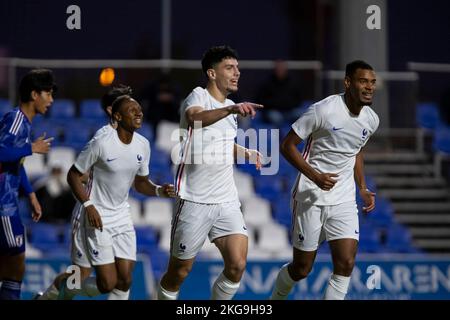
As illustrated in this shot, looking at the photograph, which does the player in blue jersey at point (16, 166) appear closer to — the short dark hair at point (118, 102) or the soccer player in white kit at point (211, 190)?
the short dark hair at point (118, 102)

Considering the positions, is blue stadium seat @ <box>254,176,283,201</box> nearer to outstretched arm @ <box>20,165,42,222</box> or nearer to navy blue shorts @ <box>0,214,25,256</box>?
outstretched arm @ <box>20,165,42,222</box>

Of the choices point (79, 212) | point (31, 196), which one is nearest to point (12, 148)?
point (31, 196)

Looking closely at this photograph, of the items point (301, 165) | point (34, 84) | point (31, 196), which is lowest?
point (31, 196)

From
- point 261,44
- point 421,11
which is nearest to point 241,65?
point 261,44

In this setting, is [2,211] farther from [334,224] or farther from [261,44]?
[261,44]

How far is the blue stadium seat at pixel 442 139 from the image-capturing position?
45.1ft

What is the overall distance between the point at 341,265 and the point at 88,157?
2.18m

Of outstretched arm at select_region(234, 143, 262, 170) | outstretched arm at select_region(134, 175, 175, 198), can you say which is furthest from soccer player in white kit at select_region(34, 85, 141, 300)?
outstretched arm at select_region(234, 143, 262, 170)

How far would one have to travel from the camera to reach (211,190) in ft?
28.0

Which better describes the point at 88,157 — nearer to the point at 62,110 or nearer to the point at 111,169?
the point at 111,169

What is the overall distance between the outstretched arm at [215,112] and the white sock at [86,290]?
5.49ft

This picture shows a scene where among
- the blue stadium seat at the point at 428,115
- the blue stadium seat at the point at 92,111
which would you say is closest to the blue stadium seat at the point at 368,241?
the blue stadium seat at the point at 428,115

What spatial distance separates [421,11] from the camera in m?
12.8

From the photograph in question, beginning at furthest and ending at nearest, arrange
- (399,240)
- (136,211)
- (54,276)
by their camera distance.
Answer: (136,211), (399,240), (54,276)
